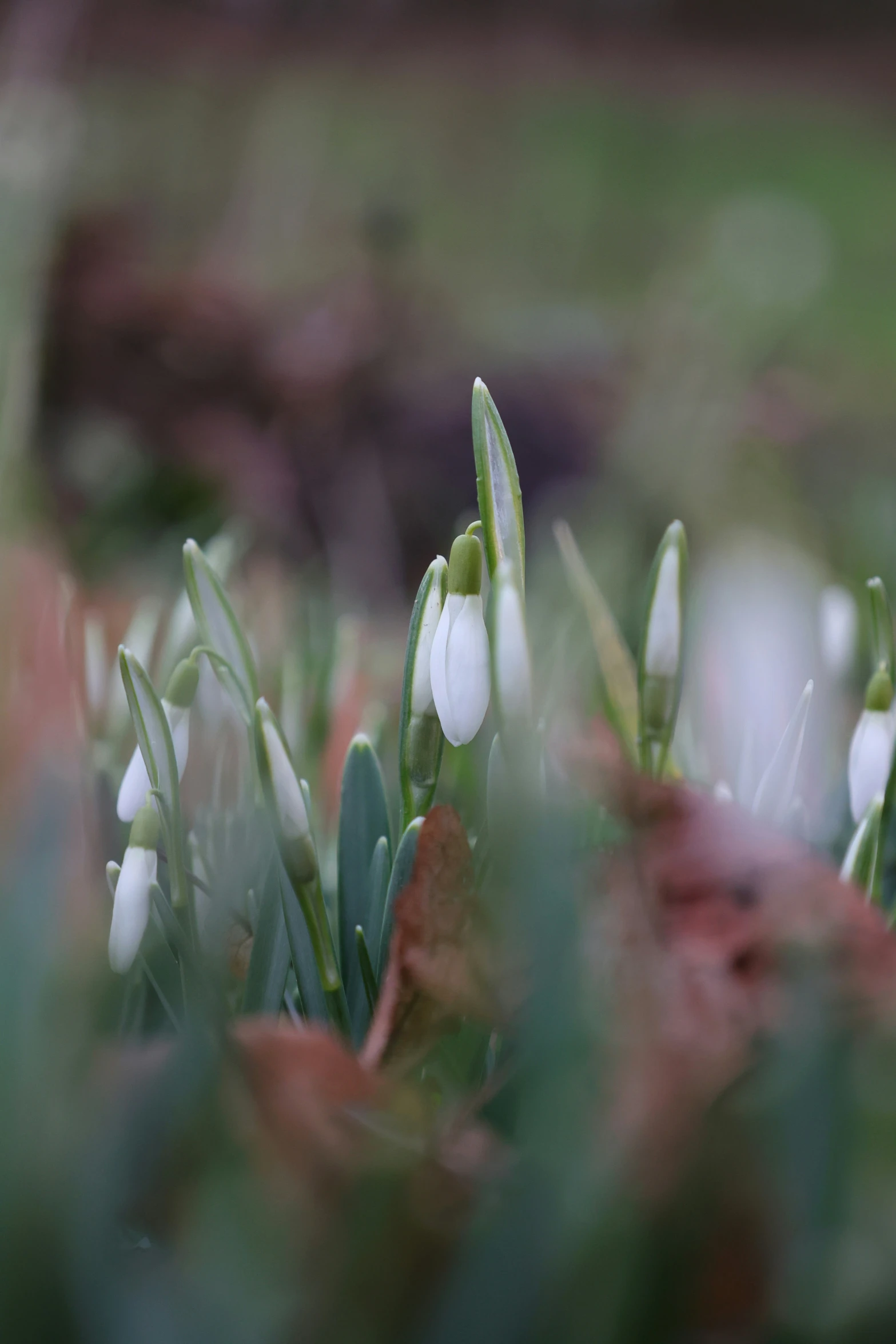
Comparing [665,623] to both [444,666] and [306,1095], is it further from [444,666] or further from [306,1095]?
[306,1095]

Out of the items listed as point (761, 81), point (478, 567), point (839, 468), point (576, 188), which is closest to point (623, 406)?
point (839, 468)

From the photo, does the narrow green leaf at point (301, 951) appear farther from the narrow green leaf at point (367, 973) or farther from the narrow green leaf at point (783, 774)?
the narrow green leaf at point (783, 774)

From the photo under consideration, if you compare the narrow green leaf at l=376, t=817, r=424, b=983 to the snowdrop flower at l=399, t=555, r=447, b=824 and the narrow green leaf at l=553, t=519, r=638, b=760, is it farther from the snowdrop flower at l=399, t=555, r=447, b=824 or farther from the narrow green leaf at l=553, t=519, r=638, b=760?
the narrow green leaf at l=553, t=519, r=638, b=760

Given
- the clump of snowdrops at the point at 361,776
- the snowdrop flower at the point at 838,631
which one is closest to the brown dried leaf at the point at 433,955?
the clump of snowdrops at the point at 361,776

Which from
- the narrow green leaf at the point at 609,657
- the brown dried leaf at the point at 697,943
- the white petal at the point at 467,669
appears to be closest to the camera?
the brown dried leaf at the point at 697,943

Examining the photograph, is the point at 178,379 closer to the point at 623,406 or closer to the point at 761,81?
the point at 623,406

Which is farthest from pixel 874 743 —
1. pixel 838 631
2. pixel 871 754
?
pixel 838 631
